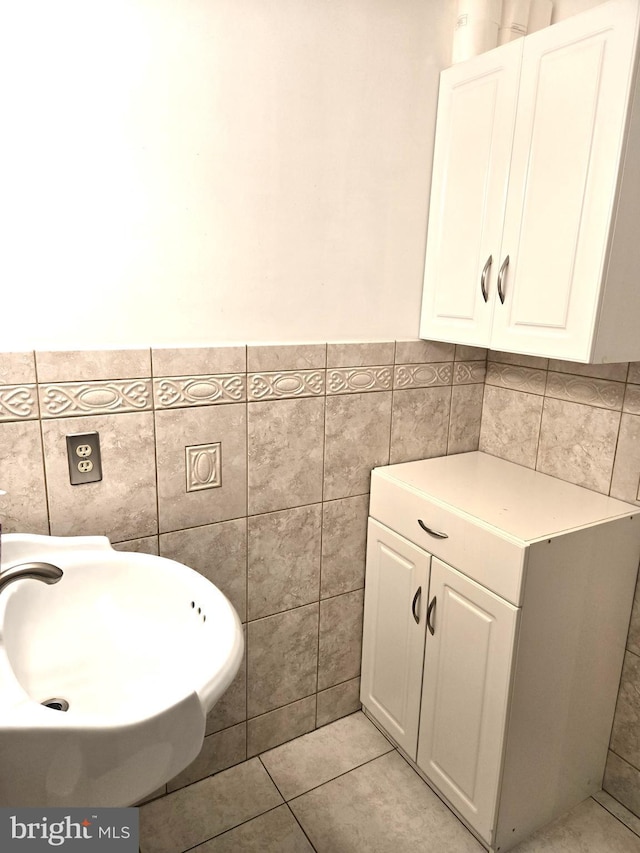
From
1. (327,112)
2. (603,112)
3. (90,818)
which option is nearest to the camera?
(90,818)

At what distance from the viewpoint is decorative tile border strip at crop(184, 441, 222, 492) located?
1533 mm

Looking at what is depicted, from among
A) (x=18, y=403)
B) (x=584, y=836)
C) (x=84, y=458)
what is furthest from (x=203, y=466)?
(x=584, y=836)

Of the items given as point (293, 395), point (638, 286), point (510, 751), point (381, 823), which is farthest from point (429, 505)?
point (381, 823)

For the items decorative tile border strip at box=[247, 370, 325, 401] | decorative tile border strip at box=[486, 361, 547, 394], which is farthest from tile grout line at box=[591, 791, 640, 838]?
decorative tile border strip at box=[247, 370, 325, 401]

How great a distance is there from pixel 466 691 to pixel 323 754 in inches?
23.1

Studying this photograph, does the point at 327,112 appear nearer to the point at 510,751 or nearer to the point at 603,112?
the point at 603,112

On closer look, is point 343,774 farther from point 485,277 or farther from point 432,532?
point 485,277

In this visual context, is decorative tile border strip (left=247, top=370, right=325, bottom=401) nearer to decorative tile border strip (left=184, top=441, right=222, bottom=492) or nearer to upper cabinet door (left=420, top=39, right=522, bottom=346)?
decorative tile border strip (left=184, top=441, right=222, bottom=492)

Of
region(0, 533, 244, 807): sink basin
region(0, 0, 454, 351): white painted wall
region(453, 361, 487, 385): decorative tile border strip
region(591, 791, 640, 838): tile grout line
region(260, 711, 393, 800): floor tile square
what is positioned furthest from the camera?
region(453, 361, 487, 385): decorative tile border strip

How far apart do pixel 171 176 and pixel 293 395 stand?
0.62 meters

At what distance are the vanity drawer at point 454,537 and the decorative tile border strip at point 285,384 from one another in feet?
1.16

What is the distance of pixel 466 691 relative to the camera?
1.55 m

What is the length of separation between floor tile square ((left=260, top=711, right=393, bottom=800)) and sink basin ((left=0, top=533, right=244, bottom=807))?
82cm

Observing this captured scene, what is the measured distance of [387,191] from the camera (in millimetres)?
1696
